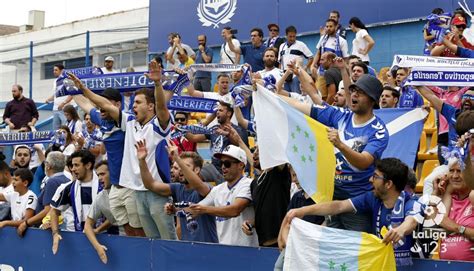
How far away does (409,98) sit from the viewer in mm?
11656

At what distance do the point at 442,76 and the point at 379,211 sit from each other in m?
2.64

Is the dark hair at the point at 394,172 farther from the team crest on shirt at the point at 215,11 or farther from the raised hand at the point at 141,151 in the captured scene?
the team crest on shirt at the point at 215,11

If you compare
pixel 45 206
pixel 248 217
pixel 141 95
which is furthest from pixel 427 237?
pixel 45 206

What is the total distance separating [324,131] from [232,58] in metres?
10.2

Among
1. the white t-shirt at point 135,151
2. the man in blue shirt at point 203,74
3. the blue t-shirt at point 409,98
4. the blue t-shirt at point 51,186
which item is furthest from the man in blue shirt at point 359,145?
the man in blue shirt at point 203,74

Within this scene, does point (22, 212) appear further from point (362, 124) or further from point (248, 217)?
point (362, 124)

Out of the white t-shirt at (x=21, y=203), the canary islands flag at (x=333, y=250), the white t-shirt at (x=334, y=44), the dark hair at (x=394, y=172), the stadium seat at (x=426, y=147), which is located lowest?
the white t-shirt at (x=21, y=203)

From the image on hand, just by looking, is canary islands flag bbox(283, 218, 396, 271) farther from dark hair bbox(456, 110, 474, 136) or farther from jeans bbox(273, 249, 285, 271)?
dark hair bbox(456, 110, 474, 136)

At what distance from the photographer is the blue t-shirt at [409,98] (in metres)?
11.6

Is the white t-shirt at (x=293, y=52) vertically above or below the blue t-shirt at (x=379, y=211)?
above

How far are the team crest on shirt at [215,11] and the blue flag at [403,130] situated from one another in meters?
10.0

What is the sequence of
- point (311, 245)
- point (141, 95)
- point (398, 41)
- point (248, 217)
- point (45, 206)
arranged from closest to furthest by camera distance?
point (311, 245) → point (248, 217) → point (141, 95) → point (45, 206) → point (398, 41)

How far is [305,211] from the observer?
24.3 feet

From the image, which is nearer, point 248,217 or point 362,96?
point 362,96
